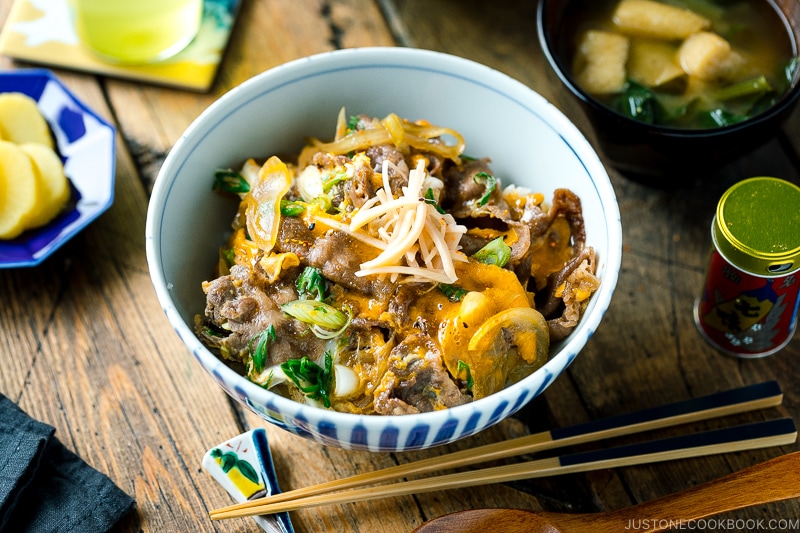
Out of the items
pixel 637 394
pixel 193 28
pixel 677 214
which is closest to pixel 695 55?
pixel 677 214

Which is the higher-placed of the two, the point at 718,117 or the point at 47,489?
the point at 718,117

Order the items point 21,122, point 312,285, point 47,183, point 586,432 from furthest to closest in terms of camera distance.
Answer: point 21,122
point 47,183
point 586,432
point 312,285

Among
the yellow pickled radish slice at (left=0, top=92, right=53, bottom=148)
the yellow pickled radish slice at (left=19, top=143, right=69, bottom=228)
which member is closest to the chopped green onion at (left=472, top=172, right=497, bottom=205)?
the yellow pickled radish slice at (left=19, top=143, right=69, bottom=228)

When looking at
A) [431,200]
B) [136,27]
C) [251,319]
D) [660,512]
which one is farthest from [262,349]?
[136,27]

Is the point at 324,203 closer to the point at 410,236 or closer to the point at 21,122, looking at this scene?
the point at 410,236

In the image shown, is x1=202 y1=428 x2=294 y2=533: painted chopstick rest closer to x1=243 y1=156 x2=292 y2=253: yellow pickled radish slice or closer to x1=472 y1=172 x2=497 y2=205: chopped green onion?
x1=243 y1=156 x2=292 y2=253: yellow pickled radish slice
